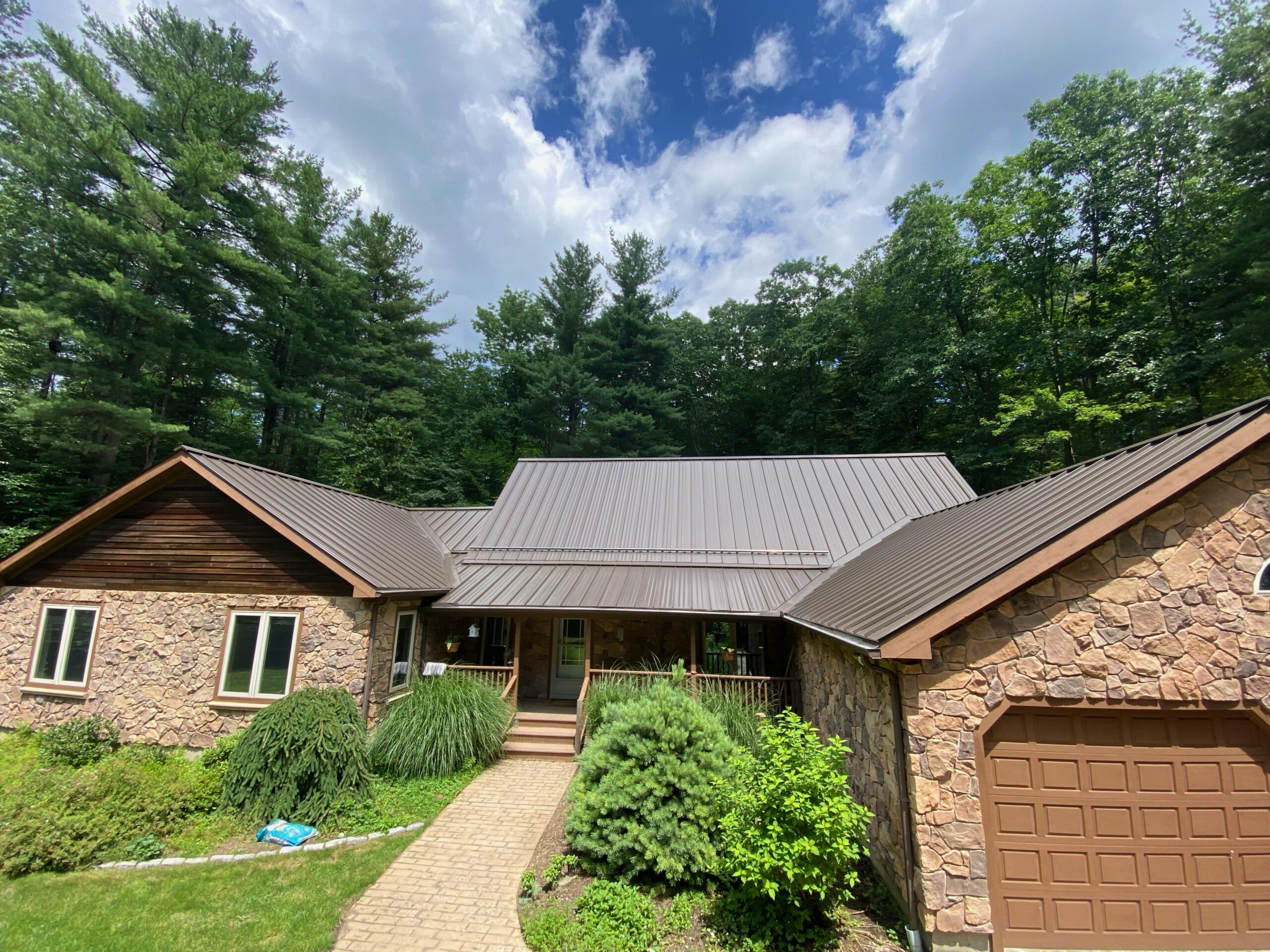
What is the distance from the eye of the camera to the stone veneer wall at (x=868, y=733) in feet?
17.6

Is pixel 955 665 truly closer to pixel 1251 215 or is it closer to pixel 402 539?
pixel 402 539

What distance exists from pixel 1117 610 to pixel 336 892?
26.9ft

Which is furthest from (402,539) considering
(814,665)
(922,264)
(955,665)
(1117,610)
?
(922,264)

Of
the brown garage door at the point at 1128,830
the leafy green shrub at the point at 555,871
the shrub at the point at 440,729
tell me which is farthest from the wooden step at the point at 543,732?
the brown garage door at the point at 1128,830

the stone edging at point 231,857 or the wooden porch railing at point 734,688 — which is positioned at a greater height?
the wooden porch railing at point 734,688

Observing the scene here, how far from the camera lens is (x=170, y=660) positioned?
9508 mm

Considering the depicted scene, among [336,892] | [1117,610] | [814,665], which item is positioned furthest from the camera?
[814,665]

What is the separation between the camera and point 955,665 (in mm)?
5043

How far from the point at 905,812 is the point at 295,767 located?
303 inches

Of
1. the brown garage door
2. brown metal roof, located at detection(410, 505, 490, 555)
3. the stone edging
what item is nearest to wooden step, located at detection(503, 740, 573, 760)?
the stone edging

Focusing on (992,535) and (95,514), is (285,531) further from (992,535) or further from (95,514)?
(992,535)

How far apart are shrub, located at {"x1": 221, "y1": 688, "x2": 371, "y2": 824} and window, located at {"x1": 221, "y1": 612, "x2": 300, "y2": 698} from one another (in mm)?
1193

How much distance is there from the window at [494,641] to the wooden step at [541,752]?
2640mm

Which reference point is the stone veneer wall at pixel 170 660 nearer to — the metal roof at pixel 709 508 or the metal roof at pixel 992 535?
the metal roof at pixel 709 508
